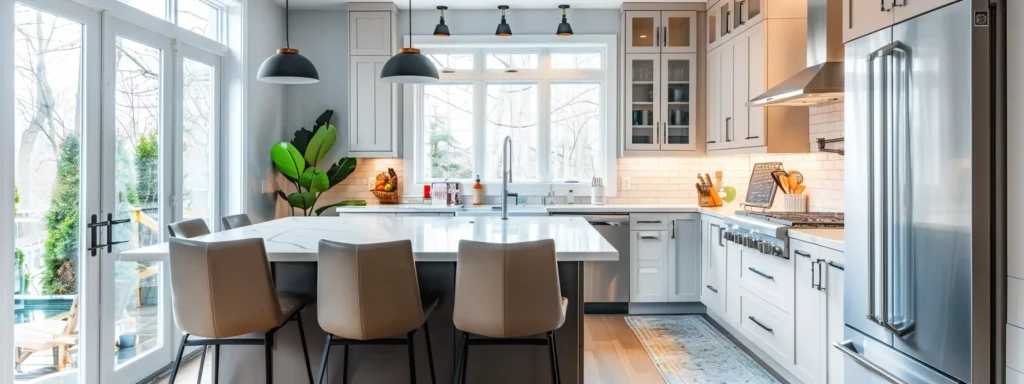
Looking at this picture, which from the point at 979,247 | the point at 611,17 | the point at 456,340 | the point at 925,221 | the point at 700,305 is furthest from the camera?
the point at 611,17

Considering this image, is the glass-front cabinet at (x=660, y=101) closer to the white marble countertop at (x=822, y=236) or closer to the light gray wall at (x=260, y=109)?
the white marble countertop at (x=822, y=236)

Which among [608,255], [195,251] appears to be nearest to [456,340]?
[608,255]

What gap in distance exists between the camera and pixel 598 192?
5.30 meters

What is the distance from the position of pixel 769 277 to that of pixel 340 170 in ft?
12.0

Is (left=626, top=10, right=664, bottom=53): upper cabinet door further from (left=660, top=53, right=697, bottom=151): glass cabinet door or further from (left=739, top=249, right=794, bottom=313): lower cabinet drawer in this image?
(left=739, top=249, right=794, bottom=313): lower cabinet drawer

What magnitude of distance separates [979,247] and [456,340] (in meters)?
1.93

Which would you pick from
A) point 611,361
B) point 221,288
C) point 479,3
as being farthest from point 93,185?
point 479,3

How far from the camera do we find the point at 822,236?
274 centimetres

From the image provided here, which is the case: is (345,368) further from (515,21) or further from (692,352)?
(515,21)

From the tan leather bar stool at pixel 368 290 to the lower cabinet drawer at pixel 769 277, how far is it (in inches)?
83.7

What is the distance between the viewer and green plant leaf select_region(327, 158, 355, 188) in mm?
5074

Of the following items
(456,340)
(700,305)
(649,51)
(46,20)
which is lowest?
(700,305)

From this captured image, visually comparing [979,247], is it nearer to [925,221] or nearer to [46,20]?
[925,221]

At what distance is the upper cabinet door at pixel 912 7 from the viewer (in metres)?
1.76
